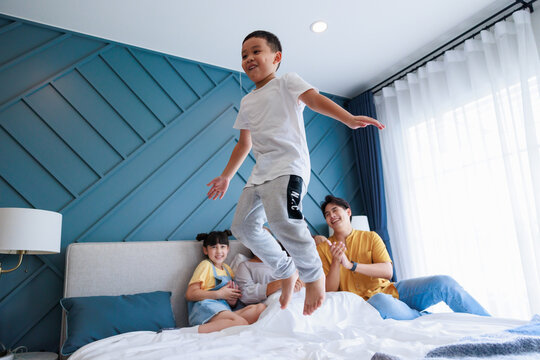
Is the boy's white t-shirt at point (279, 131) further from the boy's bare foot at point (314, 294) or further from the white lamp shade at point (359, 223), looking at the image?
the white lamp shade at point (359, 223)

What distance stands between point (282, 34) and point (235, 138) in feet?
3.12

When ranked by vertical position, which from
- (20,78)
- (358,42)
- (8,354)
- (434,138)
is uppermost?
(358,42)

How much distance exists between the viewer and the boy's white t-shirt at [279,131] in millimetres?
1394

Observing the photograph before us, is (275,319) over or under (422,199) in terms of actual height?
under

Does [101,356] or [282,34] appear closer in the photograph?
[101,356]

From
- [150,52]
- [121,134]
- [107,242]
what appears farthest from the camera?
[150,52]

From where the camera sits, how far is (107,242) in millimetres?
2504

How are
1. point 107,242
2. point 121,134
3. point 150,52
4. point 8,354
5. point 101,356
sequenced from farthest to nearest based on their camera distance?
point 150,52, point 121,134, point 107,242, point 8,354, point 101,356

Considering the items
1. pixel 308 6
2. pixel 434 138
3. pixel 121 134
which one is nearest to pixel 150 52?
pixel 121 134

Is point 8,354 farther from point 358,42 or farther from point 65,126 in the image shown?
point 358,42

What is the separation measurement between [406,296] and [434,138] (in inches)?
60.0

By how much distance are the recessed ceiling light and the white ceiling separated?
0.15 feet

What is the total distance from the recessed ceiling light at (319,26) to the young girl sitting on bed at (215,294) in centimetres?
174

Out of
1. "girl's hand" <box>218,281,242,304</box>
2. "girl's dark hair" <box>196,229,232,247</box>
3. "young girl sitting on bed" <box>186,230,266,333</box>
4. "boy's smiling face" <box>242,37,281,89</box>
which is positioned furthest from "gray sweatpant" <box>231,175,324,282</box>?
"girl's dark hair" <box>196,229,232,247</box>
